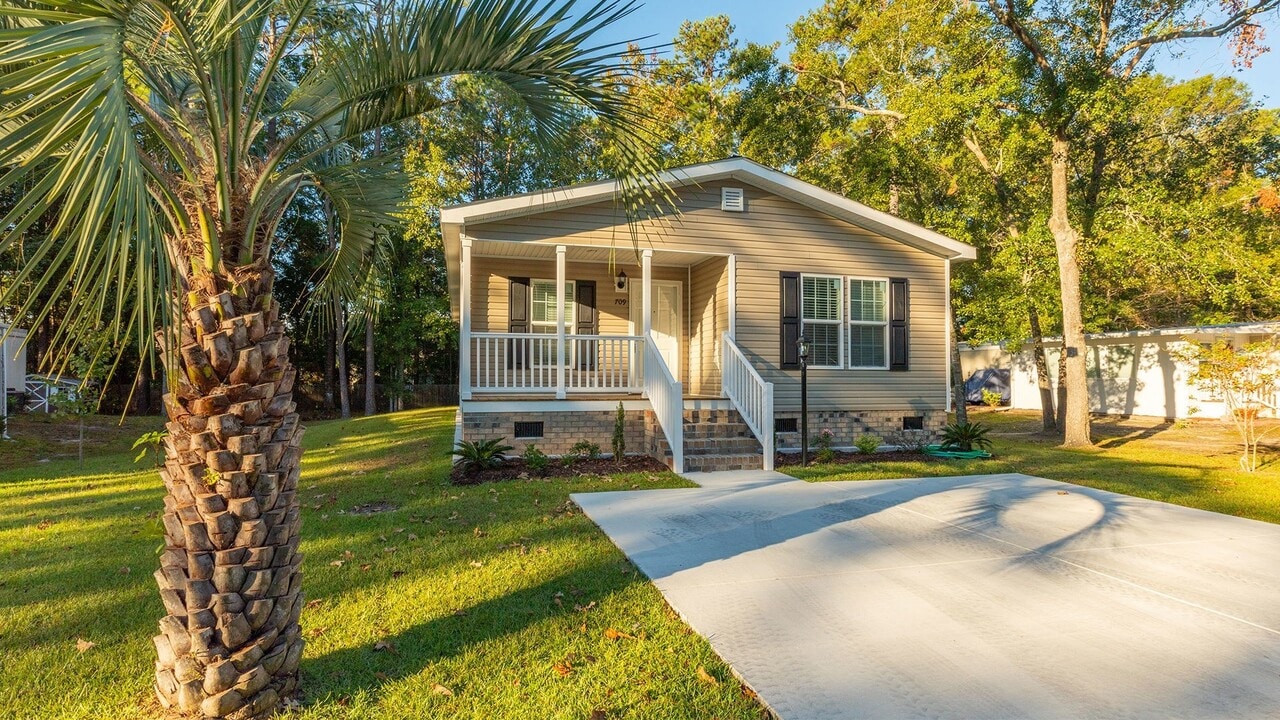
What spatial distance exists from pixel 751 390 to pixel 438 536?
5032 millimetres

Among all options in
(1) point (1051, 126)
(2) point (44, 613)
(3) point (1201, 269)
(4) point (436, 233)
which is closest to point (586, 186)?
(2) point (44, 613)

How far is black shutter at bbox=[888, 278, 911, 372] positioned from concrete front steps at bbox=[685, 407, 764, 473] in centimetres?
314

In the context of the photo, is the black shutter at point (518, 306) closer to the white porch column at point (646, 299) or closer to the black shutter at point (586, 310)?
the black shutter at point (586, 310)

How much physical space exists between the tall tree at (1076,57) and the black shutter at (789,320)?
6278 mm

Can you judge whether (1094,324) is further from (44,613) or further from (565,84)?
(44,613)

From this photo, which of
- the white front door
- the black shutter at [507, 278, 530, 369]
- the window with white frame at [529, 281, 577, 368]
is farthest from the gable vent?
the black shutter at [507, 278, 530, 369]

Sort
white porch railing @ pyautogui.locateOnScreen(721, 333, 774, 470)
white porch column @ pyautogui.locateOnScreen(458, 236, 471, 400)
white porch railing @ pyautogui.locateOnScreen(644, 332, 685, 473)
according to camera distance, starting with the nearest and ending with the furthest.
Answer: white porch railing @ pyautogui.locateOnScreen(644, 332, 685, 473) → white porch railing @ pyautogui.locateOnScreen(721, 333, 774, 470) → white porch column @ pyautogui.locateOnScreen(458, 236, 471, 400)

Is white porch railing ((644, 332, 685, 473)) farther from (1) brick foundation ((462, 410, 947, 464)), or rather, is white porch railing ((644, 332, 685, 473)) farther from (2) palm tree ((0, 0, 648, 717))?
(2) palm tree ((0, 0, 648, 717))

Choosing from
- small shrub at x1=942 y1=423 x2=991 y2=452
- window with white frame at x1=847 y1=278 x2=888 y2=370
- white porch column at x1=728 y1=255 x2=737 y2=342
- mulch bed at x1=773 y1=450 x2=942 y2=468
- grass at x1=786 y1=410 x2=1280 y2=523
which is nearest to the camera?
grass at x1=786 y1=410 x2=1280 y2=523

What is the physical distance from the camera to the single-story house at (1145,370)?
51.4 ft

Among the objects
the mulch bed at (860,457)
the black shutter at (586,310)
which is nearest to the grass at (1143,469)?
the mulch bed at (860,457)

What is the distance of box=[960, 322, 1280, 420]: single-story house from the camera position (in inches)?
617

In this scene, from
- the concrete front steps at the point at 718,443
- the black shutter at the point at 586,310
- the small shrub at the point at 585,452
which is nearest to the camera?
the concrete front steps at the point at 718,443

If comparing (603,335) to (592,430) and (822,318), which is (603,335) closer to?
(592,430)
